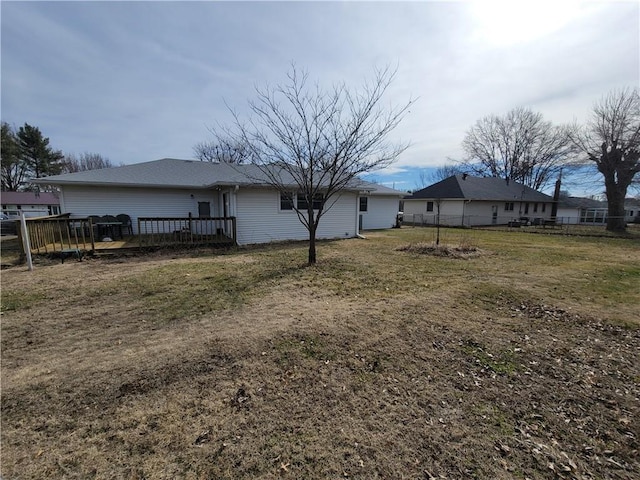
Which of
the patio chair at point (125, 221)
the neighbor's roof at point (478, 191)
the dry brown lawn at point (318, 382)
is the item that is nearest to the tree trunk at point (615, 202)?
the neighbor's roof at point (478, 191)

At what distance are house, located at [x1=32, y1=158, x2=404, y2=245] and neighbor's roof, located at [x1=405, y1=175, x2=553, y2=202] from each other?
15.9 meters

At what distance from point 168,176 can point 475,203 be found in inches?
966

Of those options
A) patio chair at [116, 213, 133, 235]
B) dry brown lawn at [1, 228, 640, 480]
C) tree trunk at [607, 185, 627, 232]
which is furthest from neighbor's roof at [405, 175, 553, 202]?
patio chair at [116, 213, 133, 235]

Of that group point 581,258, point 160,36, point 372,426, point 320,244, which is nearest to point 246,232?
point 320,244

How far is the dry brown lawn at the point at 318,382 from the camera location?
6.73 feet

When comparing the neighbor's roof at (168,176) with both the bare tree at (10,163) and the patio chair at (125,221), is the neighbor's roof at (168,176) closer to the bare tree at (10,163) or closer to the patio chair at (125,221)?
the patio chair at (125,221)

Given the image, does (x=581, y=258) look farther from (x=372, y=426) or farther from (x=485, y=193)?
(x=485, y=193)

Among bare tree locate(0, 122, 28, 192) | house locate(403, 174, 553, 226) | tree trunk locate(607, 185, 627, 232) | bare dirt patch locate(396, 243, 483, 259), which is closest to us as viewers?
bare dirt patch locate(396, 243, 483, 259)

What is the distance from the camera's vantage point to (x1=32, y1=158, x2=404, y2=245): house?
39.0 ft

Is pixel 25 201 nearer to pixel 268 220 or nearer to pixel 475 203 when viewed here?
pixel 268 220

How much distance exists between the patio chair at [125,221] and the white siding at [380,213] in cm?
1317

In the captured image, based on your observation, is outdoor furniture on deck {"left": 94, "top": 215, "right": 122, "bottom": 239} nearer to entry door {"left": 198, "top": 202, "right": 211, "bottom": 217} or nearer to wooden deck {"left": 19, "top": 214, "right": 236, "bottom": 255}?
wooden deck {"left": 19, "top": 214, "right": 236, "bottom": 255}

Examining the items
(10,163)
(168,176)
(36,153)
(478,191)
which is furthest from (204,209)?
(10,163)

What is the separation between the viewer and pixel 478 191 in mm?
26672
